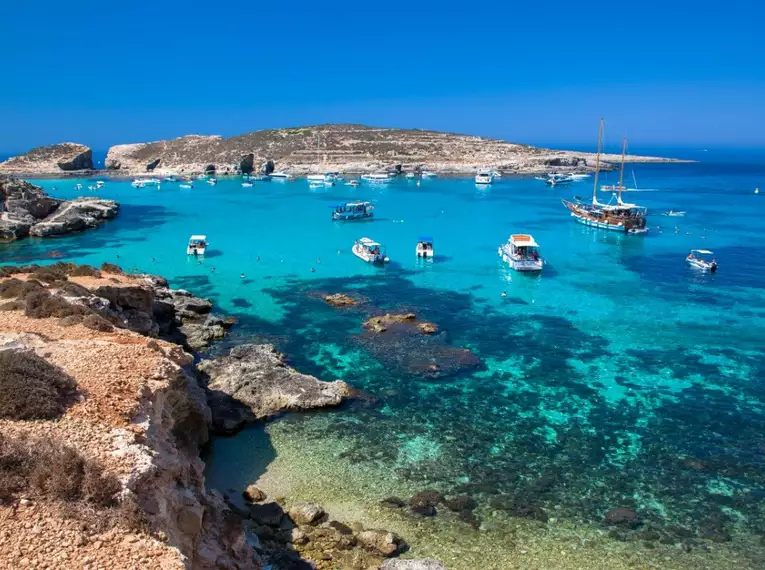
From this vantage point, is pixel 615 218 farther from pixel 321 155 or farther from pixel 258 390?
pixel 321 155

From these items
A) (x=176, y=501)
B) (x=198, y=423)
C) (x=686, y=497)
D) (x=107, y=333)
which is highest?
(x=107, y=333)

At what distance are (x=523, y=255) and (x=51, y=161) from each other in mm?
117780

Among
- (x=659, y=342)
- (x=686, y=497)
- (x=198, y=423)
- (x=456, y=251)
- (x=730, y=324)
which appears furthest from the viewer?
(x=456, y=251)

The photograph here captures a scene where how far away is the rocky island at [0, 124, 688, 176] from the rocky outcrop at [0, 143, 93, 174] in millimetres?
194

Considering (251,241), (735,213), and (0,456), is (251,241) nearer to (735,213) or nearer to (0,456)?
(0,456)

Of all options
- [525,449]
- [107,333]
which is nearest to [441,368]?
[525,449]

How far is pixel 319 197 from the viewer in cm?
8931

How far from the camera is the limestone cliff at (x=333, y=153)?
12694 cm

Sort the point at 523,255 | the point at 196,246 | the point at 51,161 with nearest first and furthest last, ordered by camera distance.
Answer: the point at 523,255, the point at 196,246, the point at 51,161

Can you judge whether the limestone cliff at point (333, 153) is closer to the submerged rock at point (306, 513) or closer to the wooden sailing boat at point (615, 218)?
the wooden sailing boat at point (615, 218)

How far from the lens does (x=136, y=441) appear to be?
1044 cm

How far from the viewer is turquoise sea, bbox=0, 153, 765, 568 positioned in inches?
591

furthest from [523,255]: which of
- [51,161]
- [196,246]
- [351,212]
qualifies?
[51,161]

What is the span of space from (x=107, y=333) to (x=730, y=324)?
3147cm
